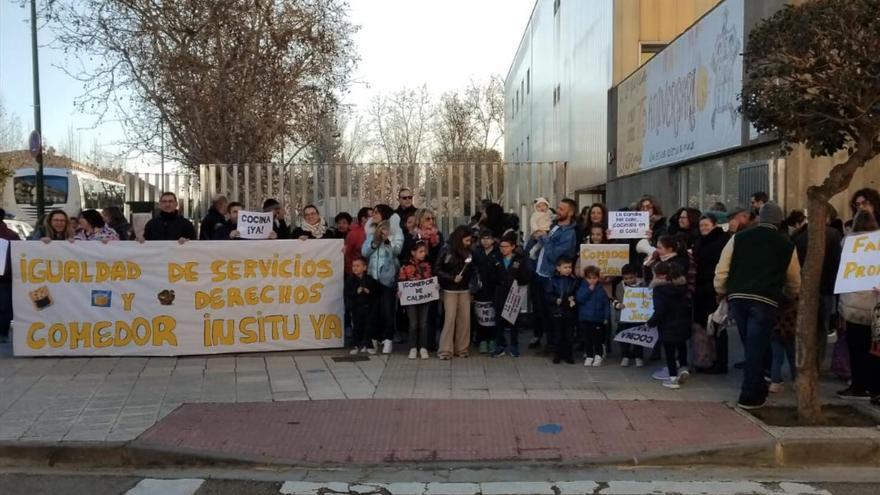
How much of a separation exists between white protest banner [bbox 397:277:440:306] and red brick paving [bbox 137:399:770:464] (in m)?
2.06

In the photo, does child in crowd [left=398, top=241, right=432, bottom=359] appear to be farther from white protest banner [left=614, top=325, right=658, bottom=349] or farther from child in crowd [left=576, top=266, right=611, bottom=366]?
white protest banner [left=614, top=325, right=658, bottom=349]

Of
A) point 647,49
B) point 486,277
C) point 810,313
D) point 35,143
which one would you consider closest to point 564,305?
point 486,277

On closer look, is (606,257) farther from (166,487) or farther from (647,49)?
(647,49)

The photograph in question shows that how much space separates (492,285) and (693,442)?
3.90 metres

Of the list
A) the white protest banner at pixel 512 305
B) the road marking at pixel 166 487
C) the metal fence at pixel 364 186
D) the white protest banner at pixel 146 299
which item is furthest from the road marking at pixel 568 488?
the metal fence at pixel 364 186

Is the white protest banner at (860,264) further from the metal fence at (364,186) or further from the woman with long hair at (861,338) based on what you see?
the metal fence at (364,186)

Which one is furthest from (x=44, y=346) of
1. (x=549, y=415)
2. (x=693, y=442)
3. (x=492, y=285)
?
(x=693, y=442)

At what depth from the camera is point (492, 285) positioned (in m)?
10.0

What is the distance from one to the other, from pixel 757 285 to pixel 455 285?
12.0 ft

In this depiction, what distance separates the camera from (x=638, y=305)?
921cm

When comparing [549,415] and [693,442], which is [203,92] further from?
[693,442]

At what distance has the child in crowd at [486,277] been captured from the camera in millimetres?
9961

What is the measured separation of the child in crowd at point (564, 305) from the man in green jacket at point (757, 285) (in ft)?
7.56

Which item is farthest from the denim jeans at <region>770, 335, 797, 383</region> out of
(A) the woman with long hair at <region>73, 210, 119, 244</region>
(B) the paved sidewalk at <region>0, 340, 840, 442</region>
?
(A) the woman with long hair at <region>73, 210, 119, 244</region>
